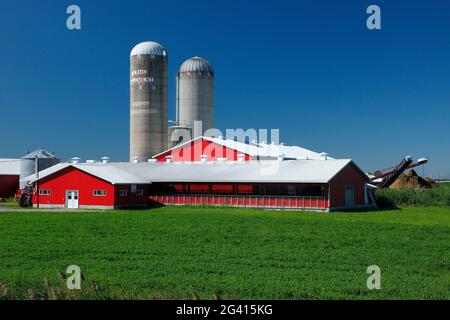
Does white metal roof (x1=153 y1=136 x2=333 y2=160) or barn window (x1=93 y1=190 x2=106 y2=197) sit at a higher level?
white metal roof (x1=153 y1=136 x2=333 y2=160)

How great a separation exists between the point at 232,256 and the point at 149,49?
43.2 m

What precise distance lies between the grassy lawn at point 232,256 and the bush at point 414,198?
18.7 meters

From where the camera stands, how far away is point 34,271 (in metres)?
16.5

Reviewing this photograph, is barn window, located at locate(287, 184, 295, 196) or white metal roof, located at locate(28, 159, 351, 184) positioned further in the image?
barn window, located at locate(287, 184, 295, 196)

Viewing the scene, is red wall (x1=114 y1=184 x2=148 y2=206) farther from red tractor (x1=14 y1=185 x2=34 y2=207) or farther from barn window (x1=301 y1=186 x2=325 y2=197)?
barn window (x1=301 y1=186 x2=325 y2=197)

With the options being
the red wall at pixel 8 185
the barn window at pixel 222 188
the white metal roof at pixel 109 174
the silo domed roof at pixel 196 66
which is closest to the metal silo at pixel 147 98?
the silo domed roof at pixel 196 66

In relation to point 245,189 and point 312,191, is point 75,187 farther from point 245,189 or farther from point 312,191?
point 312,191

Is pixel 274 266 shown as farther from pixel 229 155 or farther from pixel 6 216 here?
pixel 229 155

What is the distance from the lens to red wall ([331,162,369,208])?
4125 centimetres

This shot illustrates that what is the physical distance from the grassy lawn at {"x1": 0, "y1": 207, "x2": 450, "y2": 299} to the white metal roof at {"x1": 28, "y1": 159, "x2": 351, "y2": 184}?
37.9 ft

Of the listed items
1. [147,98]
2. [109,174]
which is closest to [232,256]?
[109,174]

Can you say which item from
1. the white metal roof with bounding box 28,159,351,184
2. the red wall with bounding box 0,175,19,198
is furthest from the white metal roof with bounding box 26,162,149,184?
the red wall with bounding box 0,175,19,198

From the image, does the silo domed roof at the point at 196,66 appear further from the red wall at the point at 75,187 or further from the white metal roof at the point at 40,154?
the red wall at the point at 75,187
